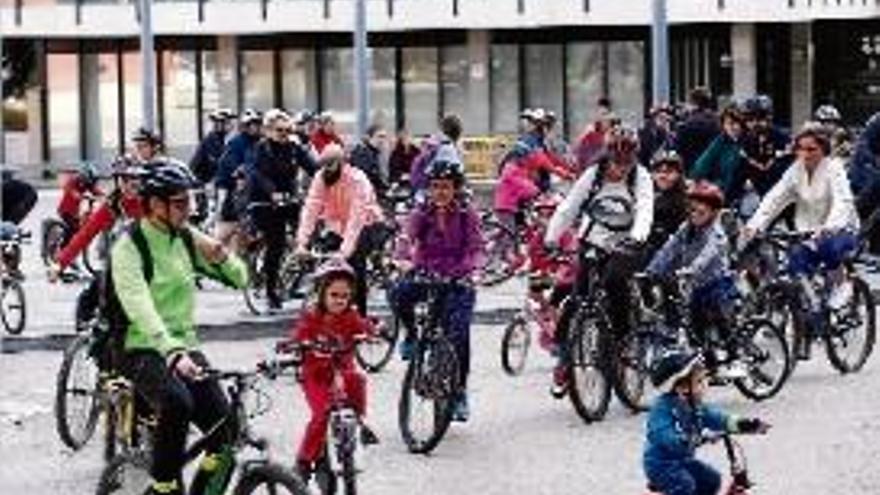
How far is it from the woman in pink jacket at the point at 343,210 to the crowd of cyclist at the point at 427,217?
0.06ft

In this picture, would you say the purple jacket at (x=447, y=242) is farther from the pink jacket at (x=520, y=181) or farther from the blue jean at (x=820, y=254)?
the pink jacket at (x=520, y=181)

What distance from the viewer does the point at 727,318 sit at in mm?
15516

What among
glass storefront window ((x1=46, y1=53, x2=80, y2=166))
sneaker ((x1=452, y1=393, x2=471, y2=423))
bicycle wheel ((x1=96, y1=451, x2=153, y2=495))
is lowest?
sneaker ((x1=452, y1=393, x2=471, y2=423))

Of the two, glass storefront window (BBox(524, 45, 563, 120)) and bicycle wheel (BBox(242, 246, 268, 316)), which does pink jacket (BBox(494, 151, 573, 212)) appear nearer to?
bicycle wheel (BBox(242, 246, 268, 316))

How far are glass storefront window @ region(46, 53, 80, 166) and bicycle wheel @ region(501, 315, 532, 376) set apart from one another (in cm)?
3628

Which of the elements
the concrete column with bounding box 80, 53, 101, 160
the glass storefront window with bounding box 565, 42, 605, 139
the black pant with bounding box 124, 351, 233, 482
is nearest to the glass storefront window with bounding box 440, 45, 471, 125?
the glass storefront window with bounding box 565, 42, 605, 139

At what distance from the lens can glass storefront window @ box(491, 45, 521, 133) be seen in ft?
173

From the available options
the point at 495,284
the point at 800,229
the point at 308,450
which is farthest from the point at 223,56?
the point at 308,450

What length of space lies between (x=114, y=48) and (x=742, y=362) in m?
39.1

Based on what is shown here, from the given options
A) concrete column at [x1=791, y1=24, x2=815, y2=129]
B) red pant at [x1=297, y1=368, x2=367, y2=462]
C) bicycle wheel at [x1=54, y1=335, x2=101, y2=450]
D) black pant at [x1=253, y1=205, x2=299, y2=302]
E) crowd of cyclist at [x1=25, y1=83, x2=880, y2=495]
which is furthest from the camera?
concrete column at [x1=791, y1=24, x2=815, y2=129]

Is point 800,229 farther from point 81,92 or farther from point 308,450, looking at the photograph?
point 81,92

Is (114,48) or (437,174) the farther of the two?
(114,48)

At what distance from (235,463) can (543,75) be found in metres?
43.0

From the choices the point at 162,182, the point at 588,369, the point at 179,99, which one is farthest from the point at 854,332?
the point at 179,99
